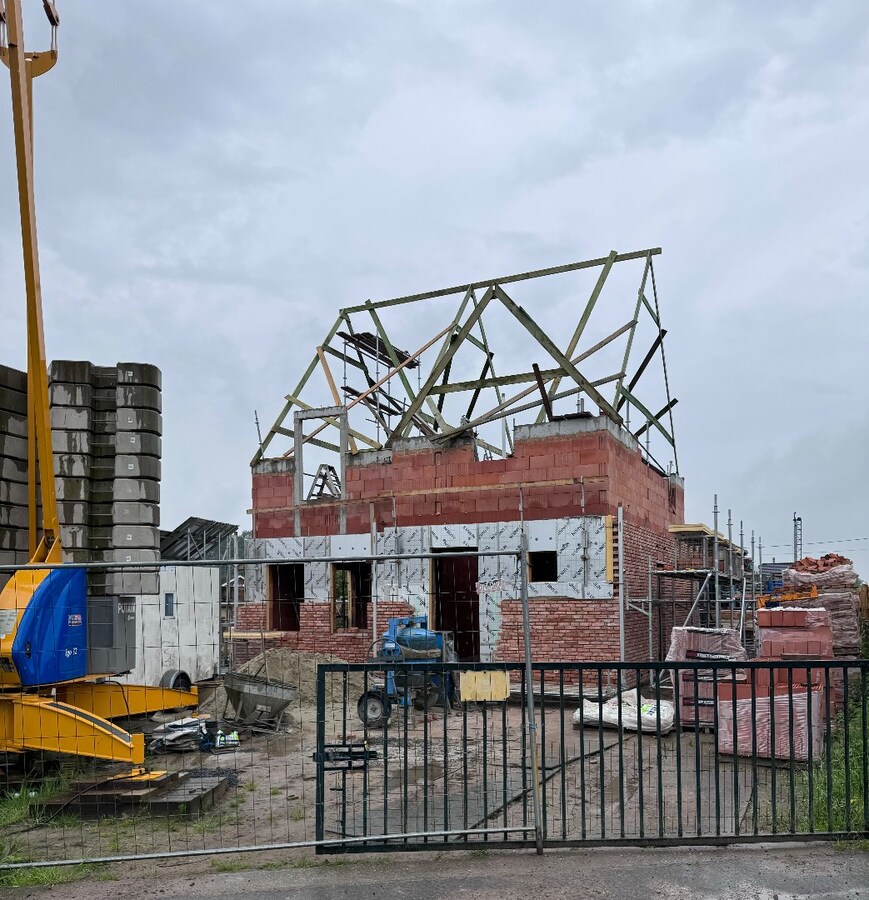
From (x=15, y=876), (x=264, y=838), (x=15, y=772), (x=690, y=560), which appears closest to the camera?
(x=15, y=876)

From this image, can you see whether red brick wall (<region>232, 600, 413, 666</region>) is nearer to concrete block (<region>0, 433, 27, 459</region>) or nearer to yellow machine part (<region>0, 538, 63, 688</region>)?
concrete block (<region>0, 433, 27, 459</region>)

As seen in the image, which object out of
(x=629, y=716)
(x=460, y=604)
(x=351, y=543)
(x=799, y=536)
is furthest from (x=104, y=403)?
(x=799, y=536)

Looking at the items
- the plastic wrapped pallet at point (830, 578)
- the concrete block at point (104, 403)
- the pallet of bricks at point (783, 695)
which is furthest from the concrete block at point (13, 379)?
the plastic wrapped pallet at point (830, 578)

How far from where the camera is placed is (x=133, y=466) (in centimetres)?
1073

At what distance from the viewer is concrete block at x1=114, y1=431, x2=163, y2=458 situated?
10.7 m

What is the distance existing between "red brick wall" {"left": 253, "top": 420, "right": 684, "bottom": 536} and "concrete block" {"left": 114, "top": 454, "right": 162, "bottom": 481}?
8.93 meters

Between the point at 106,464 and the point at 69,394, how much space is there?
99 centimetres

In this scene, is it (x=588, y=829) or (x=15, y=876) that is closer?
(x=15, y=876)

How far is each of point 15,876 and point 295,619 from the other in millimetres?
16550

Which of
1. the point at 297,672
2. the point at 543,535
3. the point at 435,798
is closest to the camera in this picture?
the point at 435,798

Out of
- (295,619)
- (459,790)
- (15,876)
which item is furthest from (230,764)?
(295,619)

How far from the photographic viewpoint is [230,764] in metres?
10.1

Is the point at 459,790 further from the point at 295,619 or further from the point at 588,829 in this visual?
the point at 295,619

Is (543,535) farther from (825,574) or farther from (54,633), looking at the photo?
(54,633)
